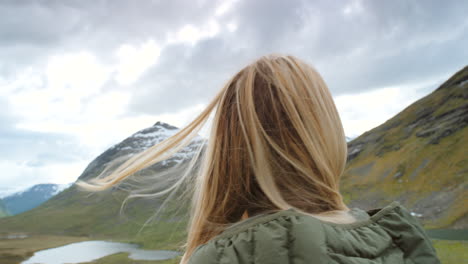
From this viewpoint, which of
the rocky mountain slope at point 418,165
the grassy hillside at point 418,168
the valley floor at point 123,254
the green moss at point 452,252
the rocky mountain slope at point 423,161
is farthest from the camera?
the rocky mountain slope at point 418,165

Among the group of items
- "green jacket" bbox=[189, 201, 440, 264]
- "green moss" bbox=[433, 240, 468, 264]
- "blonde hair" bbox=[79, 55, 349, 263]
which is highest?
"blonde hair" bbox=[79, 55, 349, 263]

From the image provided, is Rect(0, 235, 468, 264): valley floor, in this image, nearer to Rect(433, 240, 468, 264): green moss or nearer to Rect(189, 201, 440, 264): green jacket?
Rect(433, 240, 468, 264): green moss

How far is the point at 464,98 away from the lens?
13038cm

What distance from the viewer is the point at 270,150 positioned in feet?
10.9

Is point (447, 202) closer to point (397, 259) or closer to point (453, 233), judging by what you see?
point (453, 233)

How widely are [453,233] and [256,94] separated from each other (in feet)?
236

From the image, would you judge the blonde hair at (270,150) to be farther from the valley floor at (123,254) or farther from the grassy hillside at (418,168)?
the grassy hillside at (418,168)

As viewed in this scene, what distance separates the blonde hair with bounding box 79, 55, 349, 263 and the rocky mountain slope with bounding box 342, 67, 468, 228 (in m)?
78.2

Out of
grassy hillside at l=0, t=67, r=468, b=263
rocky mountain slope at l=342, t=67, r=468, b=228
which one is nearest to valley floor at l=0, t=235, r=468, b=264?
grassy hillside at l=0, t=67, r=468, b=263

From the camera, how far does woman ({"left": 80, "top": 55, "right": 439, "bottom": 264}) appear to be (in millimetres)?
2480

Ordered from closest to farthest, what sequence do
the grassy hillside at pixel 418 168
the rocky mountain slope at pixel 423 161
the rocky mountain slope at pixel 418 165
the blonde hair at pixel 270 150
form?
the blonde hair at pixel 270 150 < the grassy hillside at pixel 418 168 < the rocky mountain slope at pixel 423 161 < the rocky mountain slope at pixel 418 165

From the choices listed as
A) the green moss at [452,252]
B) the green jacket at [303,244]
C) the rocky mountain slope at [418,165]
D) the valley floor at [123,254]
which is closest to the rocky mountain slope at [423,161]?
the rocky mountain slope at [418,165]

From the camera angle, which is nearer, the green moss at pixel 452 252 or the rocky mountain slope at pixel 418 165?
the green moss at pixel 452 252

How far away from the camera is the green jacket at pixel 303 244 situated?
2.36m
